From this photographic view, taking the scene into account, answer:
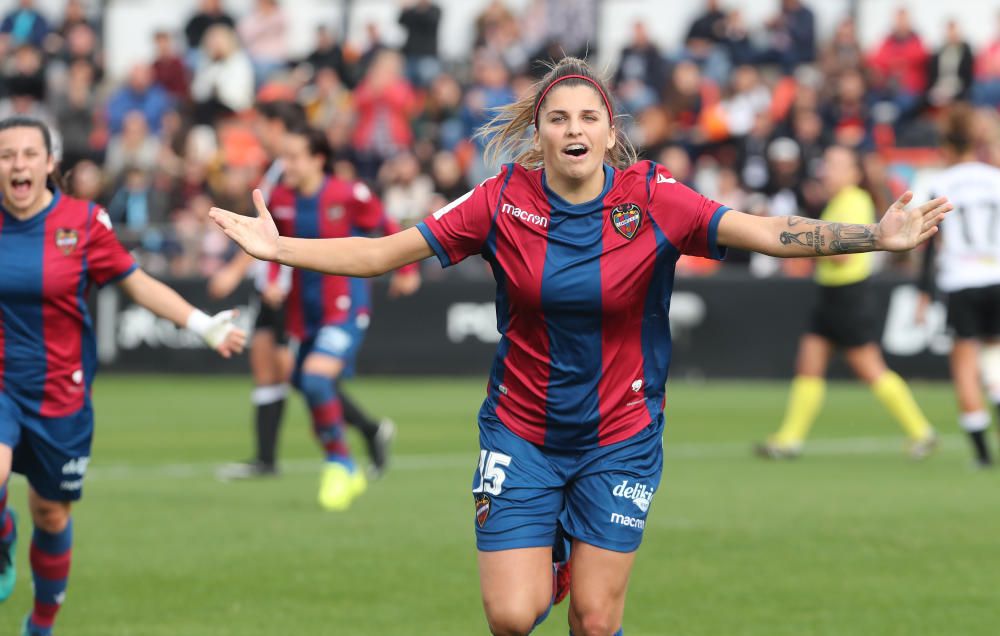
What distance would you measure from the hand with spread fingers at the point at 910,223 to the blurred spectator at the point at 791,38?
19495mm

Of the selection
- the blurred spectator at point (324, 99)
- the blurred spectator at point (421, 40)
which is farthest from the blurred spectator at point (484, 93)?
the blurred spectator at point (324, 99)

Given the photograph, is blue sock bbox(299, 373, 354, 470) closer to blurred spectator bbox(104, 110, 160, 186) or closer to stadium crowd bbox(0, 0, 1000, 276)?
stadium crowd bbox(0, 0, 1000, 276)

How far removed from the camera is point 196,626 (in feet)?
25.2

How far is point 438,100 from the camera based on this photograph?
26047 mm

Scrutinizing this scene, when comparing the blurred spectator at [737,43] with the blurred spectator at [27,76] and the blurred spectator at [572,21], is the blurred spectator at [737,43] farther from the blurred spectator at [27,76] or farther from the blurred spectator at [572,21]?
the blurred spectator at [27,76]

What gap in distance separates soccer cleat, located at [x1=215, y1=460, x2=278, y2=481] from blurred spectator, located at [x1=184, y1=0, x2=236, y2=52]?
1525 cm

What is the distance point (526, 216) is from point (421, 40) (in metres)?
21.3

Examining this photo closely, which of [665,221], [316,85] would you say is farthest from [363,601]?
[316,85]

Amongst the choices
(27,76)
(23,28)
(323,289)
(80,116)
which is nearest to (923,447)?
(323,289)

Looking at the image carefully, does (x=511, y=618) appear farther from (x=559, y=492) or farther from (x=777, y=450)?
(x=777, y=450)

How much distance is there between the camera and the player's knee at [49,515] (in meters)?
7.40

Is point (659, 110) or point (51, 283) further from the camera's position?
point (659, 110)

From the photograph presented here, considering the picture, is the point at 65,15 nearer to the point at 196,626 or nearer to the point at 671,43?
the point at 671,43

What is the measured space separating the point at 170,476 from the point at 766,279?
10312mm
